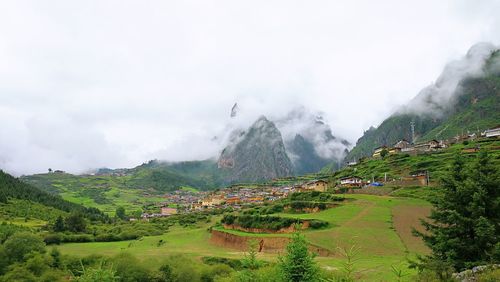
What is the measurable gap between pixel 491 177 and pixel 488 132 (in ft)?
322

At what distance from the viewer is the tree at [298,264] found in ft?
49.0

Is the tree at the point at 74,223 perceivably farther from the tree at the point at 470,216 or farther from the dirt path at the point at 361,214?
the tree at the point at 470,216

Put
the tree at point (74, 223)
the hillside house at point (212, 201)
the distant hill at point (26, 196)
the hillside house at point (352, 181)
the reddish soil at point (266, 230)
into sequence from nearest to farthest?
the reddish soil at point (266, 230)
the tree at point (74, 223)
the hillside house at point (352, 181)
the distant hill at point (26, 196)
the hillside house at point (212, 201)

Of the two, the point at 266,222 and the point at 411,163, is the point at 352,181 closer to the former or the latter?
the point at 411,163

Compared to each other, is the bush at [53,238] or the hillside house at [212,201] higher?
the hillside house at [212,201]

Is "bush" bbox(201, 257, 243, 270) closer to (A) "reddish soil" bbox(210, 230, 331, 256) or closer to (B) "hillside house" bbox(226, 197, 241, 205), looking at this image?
(A) "reddish soil" bbox(210, 230, 331, 256)

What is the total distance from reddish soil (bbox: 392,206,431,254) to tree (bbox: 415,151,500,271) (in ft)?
51.7

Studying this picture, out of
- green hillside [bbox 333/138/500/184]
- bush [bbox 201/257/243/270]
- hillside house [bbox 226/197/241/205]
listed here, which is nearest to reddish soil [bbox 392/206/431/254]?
bush [bbox 201/257/243/270]

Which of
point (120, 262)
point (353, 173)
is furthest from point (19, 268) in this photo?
point (353, 173)

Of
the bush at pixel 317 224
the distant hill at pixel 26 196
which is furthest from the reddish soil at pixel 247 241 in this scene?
the distant hill at pixel 26 196

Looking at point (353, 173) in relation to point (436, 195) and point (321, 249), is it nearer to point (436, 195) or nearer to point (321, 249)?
point (321, 249)

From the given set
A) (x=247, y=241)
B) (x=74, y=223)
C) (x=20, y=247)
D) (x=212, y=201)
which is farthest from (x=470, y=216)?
(x=212, y=201)

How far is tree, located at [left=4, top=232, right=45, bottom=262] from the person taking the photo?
47750 mm

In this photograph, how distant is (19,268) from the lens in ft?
139
